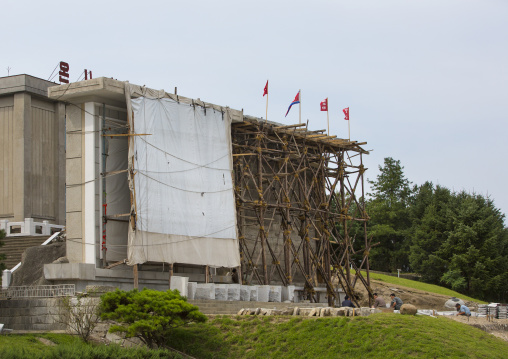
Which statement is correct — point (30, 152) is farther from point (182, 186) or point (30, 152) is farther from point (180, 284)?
point (180, 284)

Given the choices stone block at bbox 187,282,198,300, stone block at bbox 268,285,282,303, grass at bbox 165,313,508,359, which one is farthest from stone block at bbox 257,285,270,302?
grass at bbox 165,313,508,359

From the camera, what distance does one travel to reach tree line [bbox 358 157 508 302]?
46031mm

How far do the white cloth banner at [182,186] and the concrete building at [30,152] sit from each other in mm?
13283

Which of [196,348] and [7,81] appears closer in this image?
[196,348]

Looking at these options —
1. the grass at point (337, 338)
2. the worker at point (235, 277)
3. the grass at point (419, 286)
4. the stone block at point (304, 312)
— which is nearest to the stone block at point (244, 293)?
the worker at point (235, 277)

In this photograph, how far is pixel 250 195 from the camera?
34625 millimetres

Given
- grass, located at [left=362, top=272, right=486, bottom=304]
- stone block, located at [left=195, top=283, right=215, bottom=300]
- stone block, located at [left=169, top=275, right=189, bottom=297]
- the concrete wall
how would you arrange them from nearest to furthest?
the concrete wall → stone block, located at [left=169, top=275, right=189, bottom=297] → stone block, located at [left=195, top=283, right=215, bottom=300] → grass, located at [left=362, top=272, right=486, bottom=304]

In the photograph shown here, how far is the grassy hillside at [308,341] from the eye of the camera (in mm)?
19938

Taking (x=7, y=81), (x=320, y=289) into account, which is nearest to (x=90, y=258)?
(x=320, y=289)

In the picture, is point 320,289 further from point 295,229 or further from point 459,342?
point 459,342

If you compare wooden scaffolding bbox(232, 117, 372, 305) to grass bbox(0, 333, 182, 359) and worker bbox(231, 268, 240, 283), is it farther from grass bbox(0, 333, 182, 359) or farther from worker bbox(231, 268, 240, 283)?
grass bbox(0, 333, 182, 359)

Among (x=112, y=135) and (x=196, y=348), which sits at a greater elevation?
(x=112, y=135)

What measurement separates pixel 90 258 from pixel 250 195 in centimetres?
886

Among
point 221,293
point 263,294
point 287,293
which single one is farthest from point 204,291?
point 287,293
